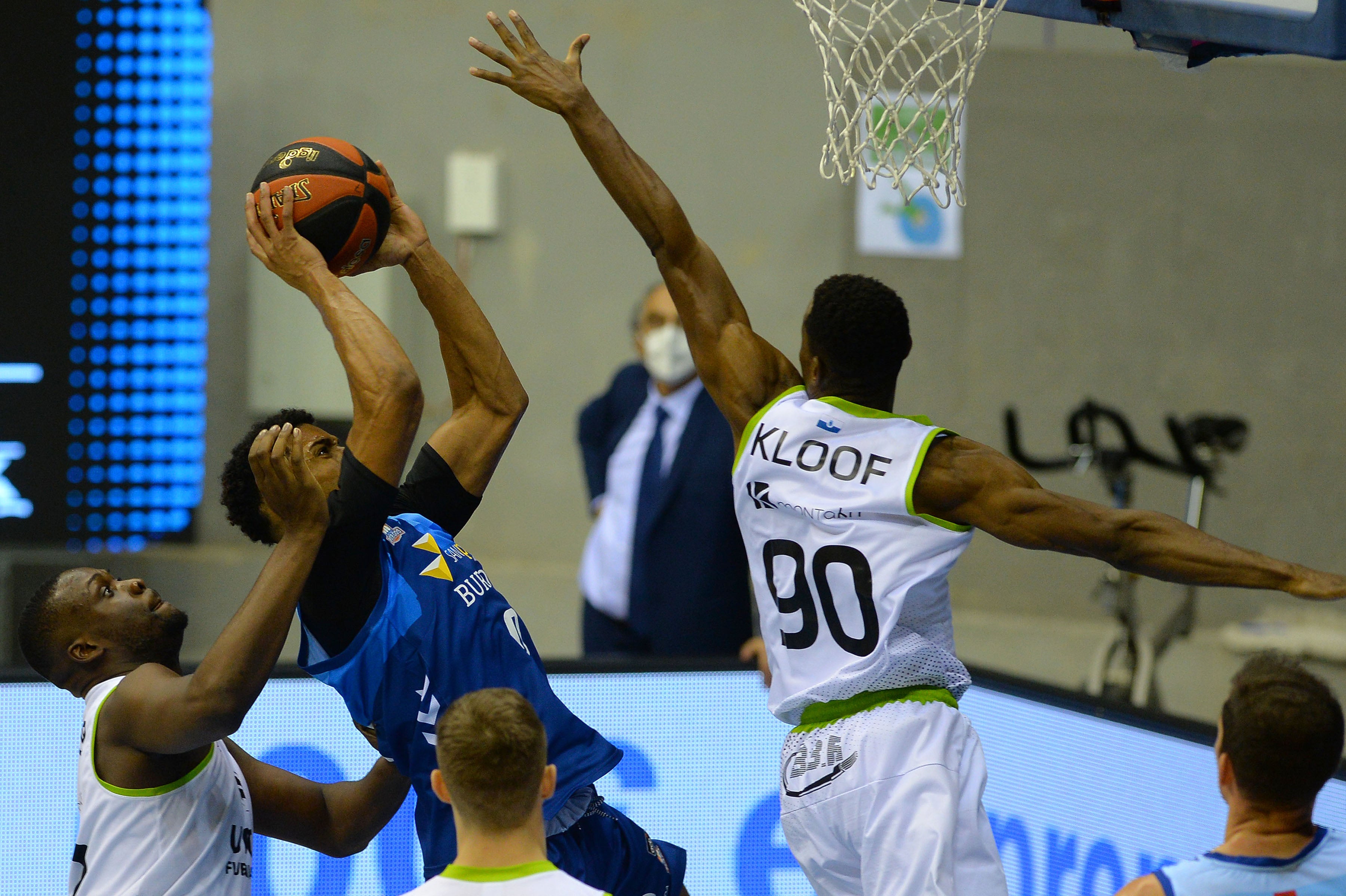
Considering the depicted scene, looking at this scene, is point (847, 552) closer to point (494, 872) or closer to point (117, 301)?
point (494, 872)

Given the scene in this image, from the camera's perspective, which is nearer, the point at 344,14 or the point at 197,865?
the point at 197,865

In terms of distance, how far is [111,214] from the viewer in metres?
7.24

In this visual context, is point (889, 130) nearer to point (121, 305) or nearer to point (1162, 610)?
point (121, 305)

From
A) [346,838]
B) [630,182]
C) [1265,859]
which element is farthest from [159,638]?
[1265,859]

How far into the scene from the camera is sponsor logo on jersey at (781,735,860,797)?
3193 mm

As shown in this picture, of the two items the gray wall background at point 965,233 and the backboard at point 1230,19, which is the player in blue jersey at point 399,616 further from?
the gray wall background at point 965,233

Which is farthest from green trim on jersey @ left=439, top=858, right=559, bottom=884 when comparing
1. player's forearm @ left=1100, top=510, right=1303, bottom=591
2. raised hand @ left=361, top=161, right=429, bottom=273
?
raised hand @ left=361, top=161, right=429, bottom=273

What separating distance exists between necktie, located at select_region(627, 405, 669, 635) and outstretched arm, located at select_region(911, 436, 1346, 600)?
2.37 metres

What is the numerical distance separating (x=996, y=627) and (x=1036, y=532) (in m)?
5.88

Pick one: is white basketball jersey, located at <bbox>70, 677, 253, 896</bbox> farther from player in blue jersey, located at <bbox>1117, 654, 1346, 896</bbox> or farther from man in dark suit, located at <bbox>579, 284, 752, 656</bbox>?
man in dark suit, located at <bbox>579, 284, 752, 656</bbox>

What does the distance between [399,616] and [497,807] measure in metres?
0.69

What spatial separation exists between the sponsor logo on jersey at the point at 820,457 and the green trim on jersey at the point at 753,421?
0.03 metres

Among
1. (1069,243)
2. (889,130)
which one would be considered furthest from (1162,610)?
(889,130)

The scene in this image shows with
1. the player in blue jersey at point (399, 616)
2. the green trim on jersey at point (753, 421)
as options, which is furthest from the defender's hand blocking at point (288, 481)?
the green trim on jersey at point (753, 421)
